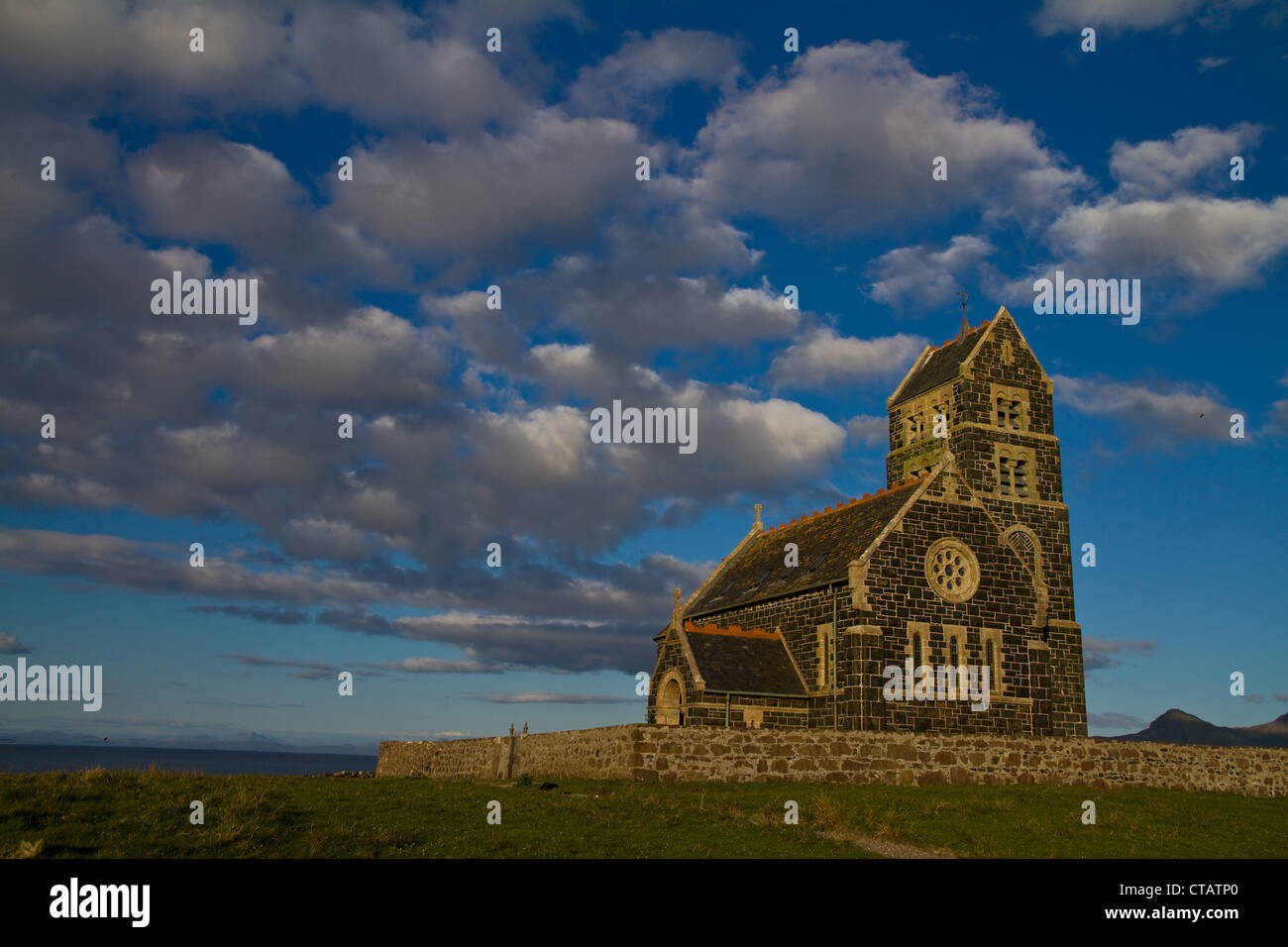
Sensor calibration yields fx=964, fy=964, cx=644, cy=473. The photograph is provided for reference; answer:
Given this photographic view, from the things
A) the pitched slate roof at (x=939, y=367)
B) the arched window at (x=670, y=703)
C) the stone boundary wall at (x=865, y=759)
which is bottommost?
the stone boundary wall at (x=865, y=759)

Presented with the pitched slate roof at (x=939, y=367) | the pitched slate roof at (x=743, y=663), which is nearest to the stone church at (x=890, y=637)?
the pitched slate roof at (x=743, y=663)

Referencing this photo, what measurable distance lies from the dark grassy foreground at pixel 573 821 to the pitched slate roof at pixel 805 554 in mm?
12180

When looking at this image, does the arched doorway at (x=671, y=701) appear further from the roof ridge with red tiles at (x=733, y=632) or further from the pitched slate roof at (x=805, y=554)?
the pitched slate roof at (x=805, y=554)

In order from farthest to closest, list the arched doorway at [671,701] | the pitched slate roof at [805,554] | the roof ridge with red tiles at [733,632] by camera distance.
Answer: the pitched slate roof at [805,554] → the roof ridge with red tiles at [733,632] → the arched doorway at [671,701]

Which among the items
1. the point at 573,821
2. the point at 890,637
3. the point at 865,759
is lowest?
the point at 865,759

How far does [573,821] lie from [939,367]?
121ft

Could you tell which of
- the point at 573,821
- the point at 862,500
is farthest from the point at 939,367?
the point at 573,821

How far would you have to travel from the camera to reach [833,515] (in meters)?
42.1

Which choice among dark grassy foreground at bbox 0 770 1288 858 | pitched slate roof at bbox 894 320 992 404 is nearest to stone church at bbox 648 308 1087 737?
dark grassy foreground at bbox 0 770 1288 858

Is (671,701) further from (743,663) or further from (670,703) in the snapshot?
(743,663)

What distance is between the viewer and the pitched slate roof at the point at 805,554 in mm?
36312

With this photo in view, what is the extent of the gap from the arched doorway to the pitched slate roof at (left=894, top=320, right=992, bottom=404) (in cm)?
2199

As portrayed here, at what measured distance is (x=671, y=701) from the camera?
35156 mm
